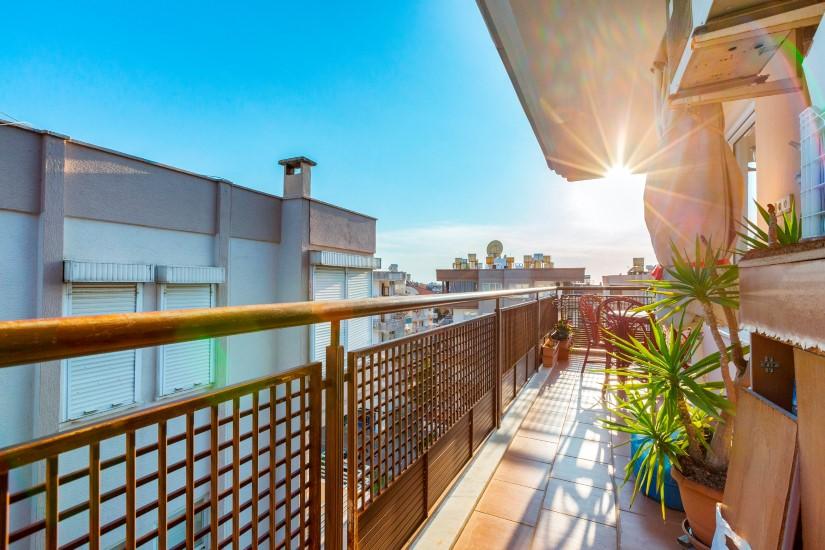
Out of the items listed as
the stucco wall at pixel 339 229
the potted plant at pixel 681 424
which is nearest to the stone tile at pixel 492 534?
the potted plant at pixel 681 424

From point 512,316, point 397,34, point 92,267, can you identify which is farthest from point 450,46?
point 92,267

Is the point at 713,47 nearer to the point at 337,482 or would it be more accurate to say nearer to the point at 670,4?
the point at 670,4

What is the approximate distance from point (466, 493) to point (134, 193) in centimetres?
648

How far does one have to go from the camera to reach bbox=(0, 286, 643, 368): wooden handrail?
38cm

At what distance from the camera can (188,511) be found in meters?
0.62

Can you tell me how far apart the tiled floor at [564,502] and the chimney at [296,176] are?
23.8 feet

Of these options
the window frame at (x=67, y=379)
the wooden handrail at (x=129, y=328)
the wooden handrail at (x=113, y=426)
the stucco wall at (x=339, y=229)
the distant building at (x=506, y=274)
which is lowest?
the window frame at (x=67, y=379)

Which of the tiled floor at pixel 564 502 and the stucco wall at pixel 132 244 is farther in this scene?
the stucco wall at pixel 132 244

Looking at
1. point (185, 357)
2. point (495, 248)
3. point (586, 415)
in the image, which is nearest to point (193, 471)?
point (586, 415)

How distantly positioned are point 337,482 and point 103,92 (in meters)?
11.4

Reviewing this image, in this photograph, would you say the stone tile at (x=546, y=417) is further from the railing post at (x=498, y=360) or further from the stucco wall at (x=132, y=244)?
the stucco wall at (x=132, y=244)

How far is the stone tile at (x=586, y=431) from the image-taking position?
2.58m

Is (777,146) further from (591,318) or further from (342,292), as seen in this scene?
(342,292)

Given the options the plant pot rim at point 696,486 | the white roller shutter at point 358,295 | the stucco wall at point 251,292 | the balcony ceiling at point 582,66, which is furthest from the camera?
the white roller shutter at point 358,295
